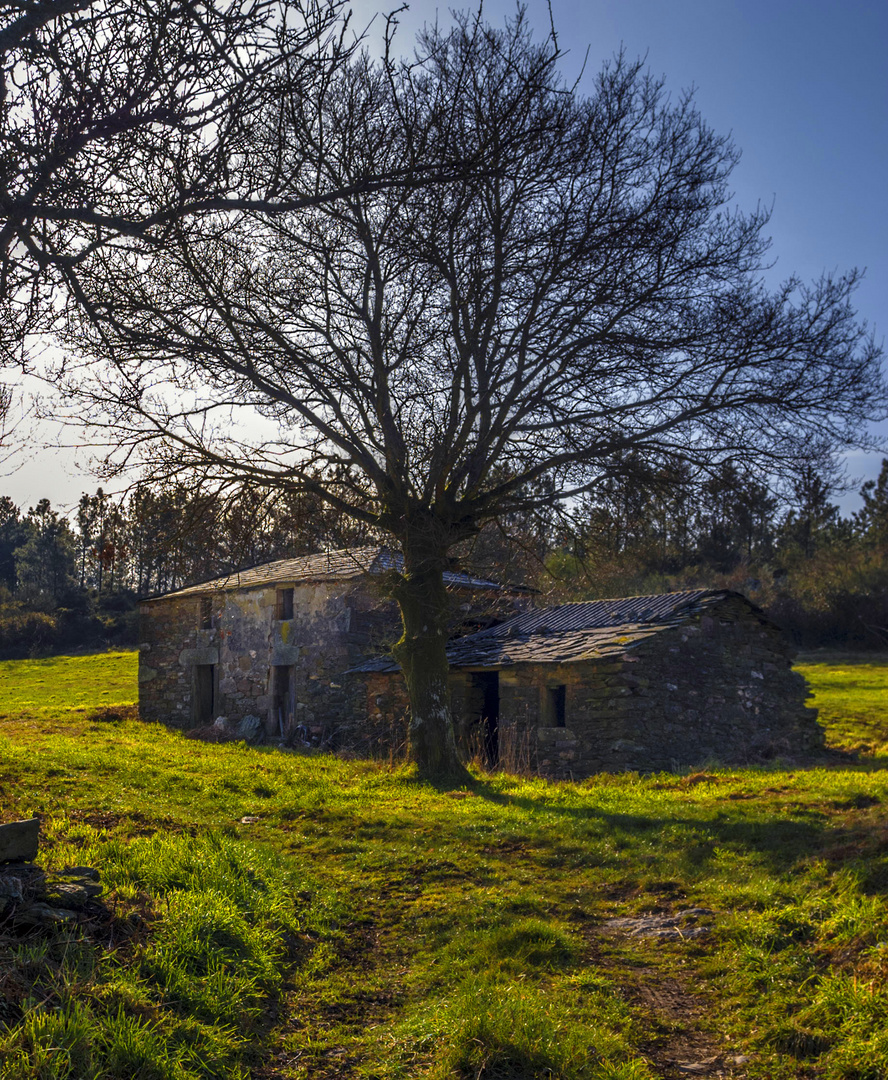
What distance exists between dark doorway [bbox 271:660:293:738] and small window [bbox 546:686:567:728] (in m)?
8.02

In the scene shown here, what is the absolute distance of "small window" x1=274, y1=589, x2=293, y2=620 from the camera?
22719mm

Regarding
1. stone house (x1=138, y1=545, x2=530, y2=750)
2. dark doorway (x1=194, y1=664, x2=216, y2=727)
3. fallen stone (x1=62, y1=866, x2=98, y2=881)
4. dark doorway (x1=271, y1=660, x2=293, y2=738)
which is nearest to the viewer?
fallen stone (x1=62, y1=866, x2=98, y2=881)

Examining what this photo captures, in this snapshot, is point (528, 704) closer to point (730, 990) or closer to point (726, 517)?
point (726, 517)

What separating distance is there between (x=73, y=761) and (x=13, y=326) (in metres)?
8.48

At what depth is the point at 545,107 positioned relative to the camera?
10.3 m

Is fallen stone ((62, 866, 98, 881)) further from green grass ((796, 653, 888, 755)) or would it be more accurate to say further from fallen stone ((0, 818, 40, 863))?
green grass ((796, 653, 888, 755))

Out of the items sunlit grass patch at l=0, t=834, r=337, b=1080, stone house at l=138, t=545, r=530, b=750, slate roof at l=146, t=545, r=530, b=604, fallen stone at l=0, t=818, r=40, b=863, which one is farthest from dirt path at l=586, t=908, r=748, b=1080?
slate roof at l=146, t=545, r=530, b=604

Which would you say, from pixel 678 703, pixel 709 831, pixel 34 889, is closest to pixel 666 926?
pixel 709 831

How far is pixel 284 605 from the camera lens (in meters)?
22.8

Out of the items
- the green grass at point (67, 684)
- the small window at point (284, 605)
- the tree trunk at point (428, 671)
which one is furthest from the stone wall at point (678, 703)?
the green grass at point (67, 684)

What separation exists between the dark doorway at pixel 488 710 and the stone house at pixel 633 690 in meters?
0.05

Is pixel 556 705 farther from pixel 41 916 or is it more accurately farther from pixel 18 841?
pixel 41 916

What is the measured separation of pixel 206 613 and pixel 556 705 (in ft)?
39.6

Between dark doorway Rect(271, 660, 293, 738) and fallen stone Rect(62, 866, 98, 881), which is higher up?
fallen stone Rect(62, 866, 98, 881)
